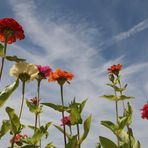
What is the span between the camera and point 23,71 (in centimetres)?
523

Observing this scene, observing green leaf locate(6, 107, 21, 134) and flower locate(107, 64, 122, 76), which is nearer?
green leaf locate(6, 107, 21, 134)

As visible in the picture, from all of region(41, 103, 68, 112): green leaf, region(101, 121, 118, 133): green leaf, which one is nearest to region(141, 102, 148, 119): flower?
region(101, 121, 118, 133): green leaf

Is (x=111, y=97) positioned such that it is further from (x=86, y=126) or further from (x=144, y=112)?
(x=86, y=126)

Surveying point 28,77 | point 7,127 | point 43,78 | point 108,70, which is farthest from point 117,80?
point 7,127

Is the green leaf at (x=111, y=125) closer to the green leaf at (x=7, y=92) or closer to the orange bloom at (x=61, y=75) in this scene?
the orange bloom at (x=61, y=75)

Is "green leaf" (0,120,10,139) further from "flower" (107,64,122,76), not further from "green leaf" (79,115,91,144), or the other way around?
"flower" (107,64,122,76)

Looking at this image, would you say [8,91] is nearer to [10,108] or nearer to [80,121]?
[10,108]

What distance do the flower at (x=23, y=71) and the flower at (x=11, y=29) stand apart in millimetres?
428

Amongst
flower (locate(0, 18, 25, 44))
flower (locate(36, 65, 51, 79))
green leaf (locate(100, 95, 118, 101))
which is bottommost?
green leaf (locate(100, 95, 118, 101))

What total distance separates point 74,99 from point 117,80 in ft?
10.5

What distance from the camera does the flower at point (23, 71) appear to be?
5.19m

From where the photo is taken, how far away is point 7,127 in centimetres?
448

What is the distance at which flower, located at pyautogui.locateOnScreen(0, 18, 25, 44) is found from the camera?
5.13m

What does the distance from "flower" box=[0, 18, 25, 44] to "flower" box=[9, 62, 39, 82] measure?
0.43m
